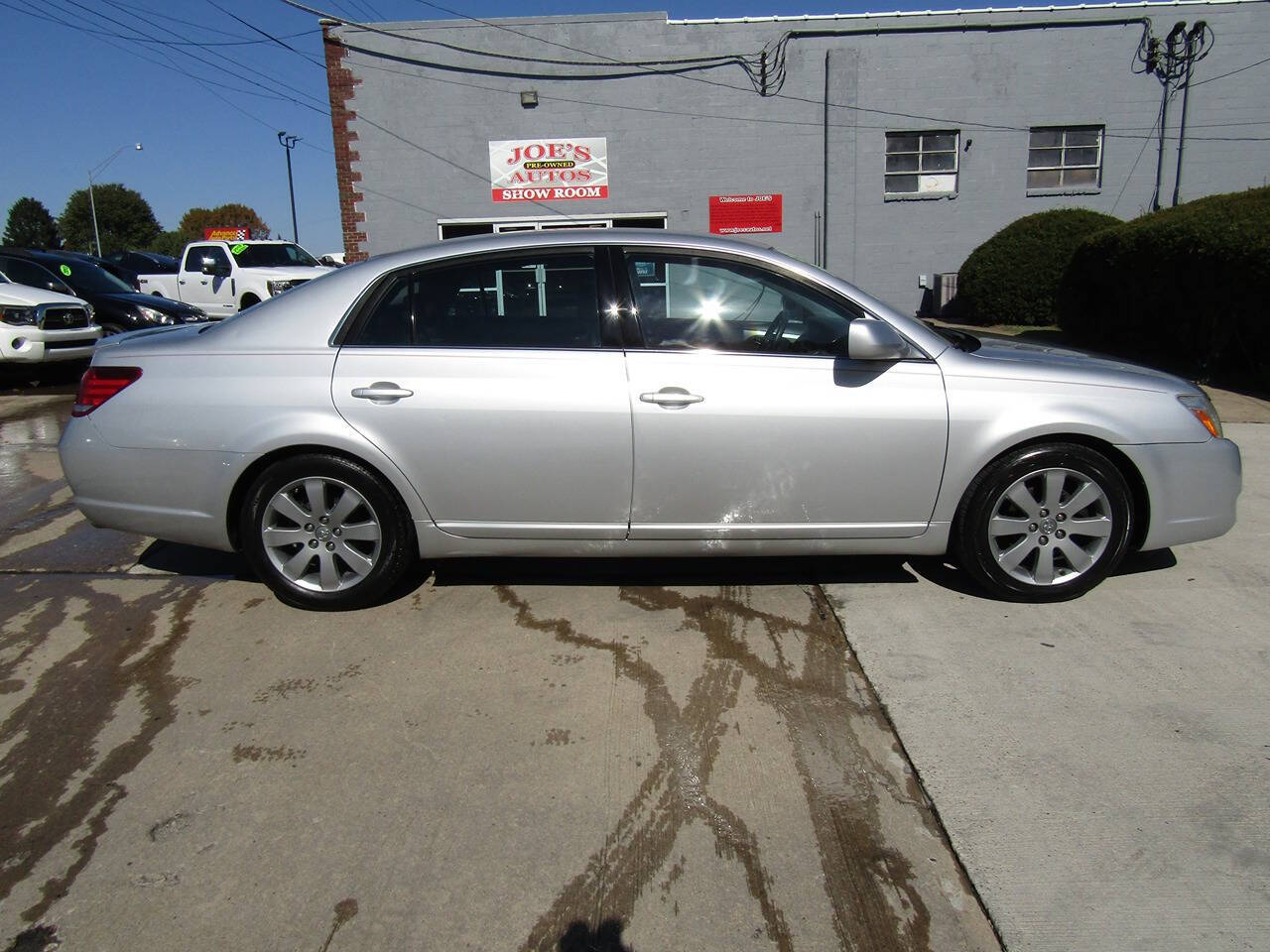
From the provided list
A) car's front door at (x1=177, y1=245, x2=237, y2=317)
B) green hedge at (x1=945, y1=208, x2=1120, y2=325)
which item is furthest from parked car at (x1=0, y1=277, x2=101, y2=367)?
green hedge at (x1=945, y1=208, x2=1120, y2=325)

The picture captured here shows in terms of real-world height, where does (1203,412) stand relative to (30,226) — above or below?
below

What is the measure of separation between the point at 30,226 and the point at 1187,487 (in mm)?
107643

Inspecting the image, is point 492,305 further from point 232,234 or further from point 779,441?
point 232,234

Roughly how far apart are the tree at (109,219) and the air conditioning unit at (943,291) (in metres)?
92.5

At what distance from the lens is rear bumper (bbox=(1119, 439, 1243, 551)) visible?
4.14 m

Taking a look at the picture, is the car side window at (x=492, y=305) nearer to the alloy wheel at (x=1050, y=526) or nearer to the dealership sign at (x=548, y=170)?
the alloy wheel at (x=1050, y=526)

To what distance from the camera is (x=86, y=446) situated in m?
4.23

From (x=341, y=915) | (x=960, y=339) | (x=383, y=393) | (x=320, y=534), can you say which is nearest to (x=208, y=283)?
(x=320, y=534)

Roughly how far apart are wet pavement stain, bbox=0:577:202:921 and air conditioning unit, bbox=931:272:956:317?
1749cm

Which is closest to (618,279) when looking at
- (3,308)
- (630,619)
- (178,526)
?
(630,619)

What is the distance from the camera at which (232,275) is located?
60.0ft

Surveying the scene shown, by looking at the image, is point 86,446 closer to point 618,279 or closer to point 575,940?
point 618,279

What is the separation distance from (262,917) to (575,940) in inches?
32.0

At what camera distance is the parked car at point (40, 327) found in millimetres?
11273
